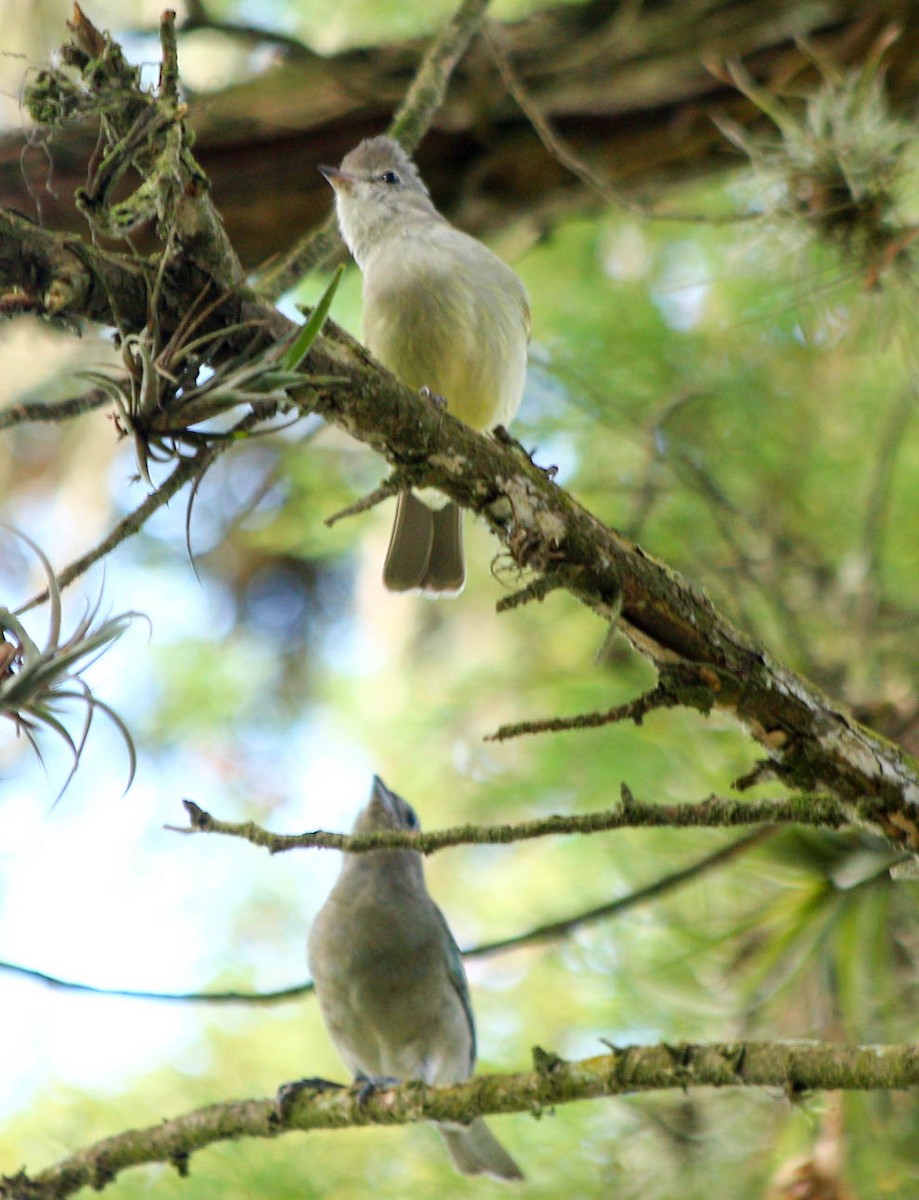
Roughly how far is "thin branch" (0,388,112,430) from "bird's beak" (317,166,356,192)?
1.80m

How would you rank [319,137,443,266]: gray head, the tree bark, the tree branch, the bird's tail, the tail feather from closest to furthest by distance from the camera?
the tree branch
the bird's tail
the tail feather
[319,137,443,266]: gray head
the tree bark

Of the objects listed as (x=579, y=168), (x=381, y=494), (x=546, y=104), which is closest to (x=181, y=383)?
(x=381, y=494)

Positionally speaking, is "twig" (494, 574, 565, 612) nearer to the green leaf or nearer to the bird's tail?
the green leaf

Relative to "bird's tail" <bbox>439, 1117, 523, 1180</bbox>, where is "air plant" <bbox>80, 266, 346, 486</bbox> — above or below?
above

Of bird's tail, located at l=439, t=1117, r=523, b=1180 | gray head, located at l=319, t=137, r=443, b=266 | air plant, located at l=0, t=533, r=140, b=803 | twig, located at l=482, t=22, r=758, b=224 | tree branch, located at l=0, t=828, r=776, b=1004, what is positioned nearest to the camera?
air plant, located at l=0, t=533, r=140, b=803

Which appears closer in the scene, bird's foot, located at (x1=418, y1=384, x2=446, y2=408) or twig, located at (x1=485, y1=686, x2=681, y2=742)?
twig, located at (x1=485, y1=686, x2=681, y2=742)

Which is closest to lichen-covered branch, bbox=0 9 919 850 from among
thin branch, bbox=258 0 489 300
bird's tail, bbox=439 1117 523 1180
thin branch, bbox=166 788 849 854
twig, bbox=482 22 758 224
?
thin branch, bbox=166 788 849 854

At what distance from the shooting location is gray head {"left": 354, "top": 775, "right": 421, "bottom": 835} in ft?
12.7

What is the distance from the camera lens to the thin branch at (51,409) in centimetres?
174

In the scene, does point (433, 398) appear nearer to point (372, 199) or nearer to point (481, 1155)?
point (372, 199)

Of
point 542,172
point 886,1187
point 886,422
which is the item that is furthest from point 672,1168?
point 542,172

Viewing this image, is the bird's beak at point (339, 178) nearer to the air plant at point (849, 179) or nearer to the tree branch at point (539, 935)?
the air plant at point (849, 179)

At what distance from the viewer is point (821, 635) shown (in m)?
3.57

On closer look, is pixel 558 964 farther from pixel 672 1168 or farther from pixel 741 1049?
pixel 741 1049
